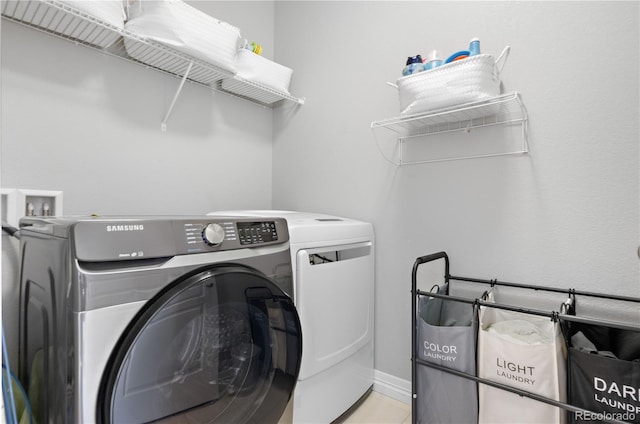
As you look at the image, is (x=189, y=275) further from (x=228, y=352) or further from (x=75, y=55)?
(x=75, y=55)

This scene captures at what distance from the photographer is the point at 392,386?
1702mm

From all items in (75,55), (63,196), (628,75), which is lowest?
(63,196)

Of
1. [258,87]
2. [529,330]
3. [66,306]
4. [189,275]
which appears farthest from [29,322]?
[529,330]

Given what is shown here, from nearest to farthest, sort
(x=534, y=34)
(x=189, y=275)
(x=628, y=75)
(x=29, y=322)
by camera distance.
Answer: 1. (x=189, y=275)
2. (x=29, y=322)
3. (x=628, y=75)
4. (x=534, y=34)

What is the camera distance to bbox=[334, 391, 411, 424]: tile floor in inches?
59.7

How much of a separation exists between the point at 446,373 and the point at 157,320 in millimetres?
1007

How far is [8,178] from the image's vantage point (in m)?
1.23

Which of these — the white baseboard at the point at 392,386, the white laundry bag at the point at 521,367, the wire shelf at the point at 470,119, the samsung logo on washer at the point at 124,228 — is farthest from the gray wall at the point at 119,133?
the white laundry bag at the point at 521,367

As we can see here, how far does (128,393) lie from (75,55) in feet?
4.53

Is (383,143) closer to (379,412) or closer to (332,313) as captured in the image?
(332,313)

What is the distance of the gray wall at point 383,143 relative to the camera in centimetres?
122
